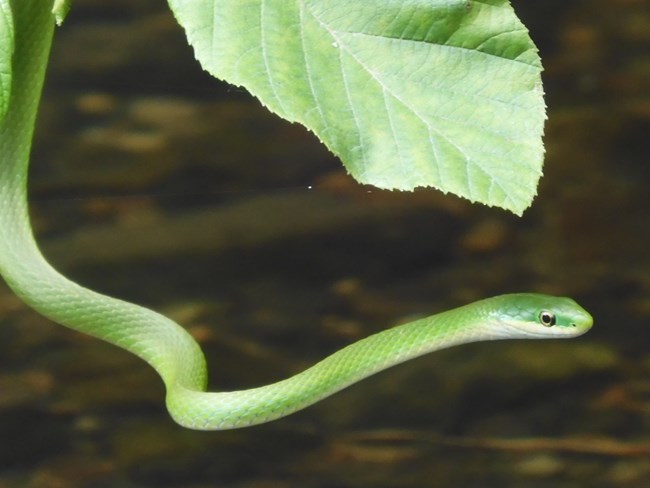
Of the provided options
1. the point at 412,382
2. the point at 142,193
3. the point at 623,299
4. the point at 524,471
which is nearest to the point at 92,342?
the point at 142,193

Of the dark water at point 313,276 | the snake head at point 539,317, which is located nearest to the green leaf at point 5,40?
the snake head at point 539,317

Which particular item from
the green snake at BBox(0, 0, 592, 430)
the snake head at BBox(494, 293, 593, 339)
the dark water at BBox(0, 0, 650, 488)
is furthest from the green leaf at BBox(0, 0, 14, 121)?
the dark water at BBox(0, 0, 650, 488)

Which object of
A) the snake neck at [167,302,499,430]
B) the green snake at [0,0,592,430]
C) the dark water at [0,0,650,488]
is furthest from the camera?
the dark water at [0,0,650,488]

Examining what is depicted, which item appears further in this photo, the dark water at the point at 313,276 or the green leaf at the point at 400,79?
the dark water at the point at 313,276

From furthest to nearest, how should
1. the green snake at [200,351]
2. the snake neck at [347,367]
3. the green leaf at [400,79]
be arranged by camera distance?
the snake neck at [347,367] < the green snake at [200,351] < the green leaf at [400,79]

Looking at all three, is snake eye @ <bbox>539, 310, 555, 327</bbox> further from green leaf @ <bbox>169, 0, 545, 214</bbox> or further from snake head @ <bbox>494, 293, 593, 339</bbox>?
green leaf @ <bbox>169, 0, 545, 214</bbox>

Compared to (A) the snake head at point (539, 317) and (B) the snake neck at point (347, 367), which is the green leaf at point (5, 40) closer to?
(B) the snake neck at point (347, 367)

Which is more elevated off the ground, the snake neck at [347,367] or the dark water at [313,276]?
the snake neck at [347,367]

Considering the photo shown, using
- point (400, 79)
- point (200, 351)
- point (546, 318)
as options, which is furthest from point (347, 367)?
point (400, 79)

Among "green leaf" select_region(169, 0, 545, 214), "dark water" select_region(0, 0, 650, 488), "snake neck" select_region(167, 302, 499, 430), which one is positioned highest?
"green leaf" select_region(169, 0, 545, 214)
